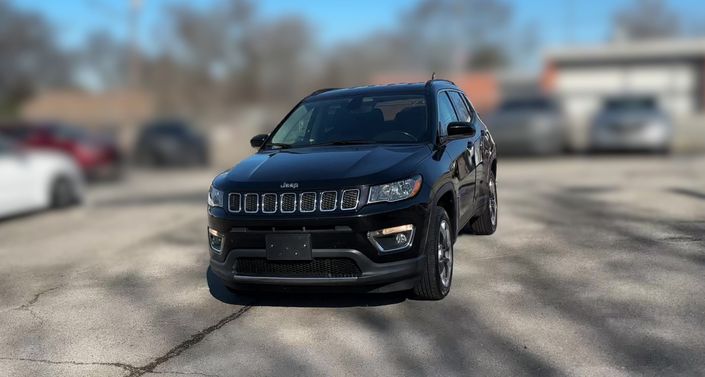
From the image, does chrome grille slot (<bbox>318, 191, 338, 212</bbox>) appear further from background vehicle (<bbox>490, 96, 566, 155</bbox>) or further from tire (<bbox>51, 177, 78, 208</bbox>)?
Answer: background vehicle (<bbox>490, 96, 566, 155</bbox>)

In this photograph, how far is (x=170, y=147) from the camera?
22.3 meters

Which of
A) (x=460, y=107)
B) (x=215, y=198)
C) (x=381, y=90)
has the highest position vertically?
(x=381, y=90)

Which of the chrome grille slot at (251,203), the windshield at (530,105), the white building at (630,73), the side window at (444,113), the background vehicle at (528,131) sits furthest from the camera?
the white building at (630,73)

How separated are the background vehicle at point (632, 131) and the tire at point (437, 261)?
1338cm

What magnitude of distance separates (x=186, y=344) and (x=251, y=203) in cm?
106

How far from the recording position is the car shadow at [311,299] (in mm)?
5699

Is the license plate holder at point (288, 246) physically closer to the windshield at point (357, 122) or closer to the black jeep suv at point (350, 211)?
the black jeep suv at point (350, 211)

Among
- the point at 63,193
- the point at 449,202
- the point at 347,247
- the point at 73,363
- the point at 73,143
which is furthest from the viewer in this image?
the point at 73,143

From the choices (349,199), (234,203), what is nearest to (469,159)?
(349,199)

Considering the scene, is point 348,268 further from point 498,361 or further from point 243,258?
point 498,361

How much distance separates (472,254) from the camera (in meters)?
6.96

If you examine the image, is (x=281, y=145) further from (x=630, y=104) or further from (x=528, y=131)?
(x=630, y=104)

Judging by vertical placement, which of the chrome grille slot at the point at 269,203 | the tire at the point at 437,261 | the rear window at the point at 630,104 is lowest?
the rear window at the point at 630,104

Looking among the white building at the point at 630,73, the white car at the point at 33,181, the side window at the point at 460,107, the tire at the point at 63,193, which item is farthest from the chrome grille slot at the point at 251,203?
the white building at the point at 630,73
